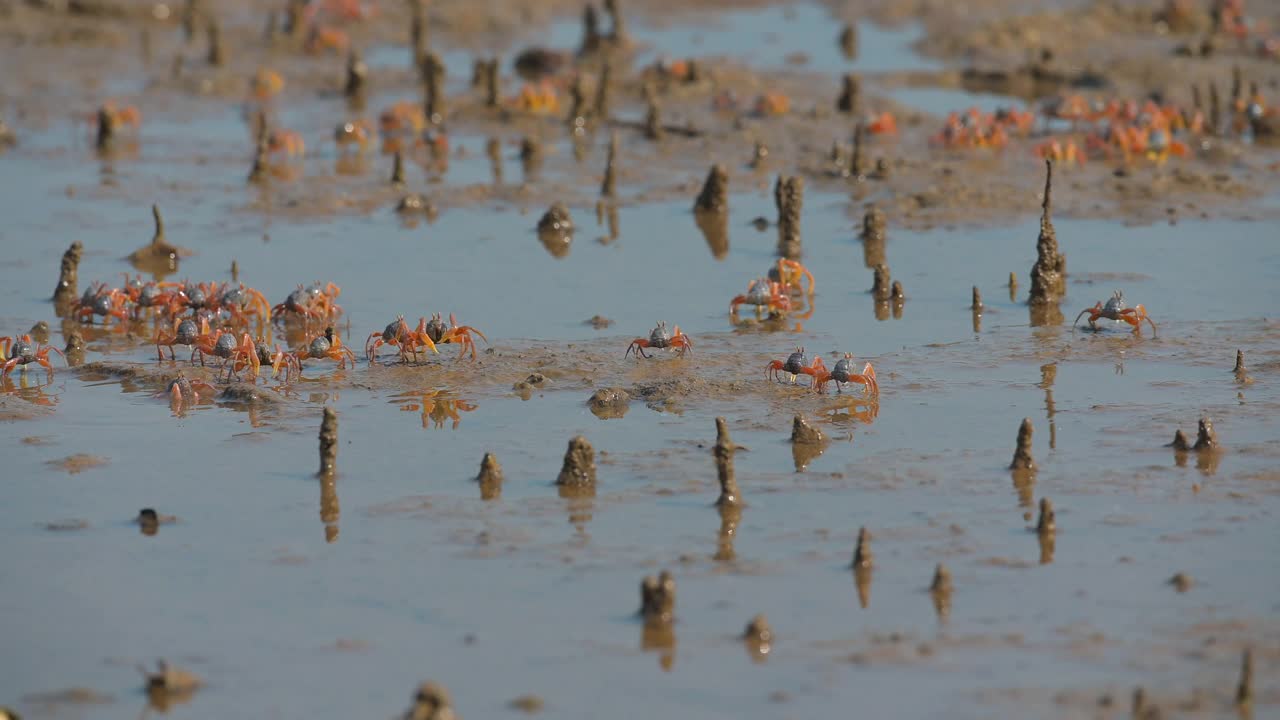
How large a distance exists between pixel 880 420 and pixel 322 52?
16.4 m

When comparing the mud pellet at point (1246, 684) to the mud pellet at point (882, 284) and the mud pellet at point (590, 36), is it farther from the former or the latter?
the mud pellet at point (590, 36)

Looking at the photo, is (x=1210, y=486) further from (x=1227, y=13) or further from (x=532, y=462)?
(x=1227, y=13)

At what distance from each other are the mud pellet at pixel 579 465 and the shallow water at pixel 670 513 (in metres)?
0.14

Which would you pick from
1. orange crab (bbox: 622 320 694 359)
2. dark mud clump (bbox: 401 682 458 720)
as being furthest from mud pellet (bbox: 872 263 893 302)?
dark mud clump (bbox: 401 682 458 720)

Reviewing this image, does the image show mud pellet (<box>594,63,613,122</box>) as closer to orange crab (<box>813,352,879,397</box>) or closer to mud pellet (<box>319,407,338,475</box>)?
orange crab (<box>813,352,879,397</box>)

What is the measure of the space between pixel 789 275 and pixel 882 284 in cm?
74

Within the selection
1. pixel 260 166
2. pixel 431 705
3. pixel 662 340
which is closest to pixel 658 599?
pixel 431 705

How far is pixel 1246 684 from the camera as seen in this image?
7.02 meters

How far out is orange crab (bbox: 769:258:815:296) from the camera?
14023mm

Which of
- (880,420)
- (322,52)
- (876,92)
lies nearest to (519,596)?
(880,420)

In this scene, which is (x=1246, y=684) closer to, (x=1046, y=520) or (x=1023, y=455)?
(x=1046, y=520)

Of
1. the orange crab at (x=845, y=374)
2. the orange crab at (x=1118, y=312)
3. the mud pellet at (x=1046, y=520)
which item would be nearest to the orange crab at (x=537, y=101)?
the orange crab at (x=1118, y=312)

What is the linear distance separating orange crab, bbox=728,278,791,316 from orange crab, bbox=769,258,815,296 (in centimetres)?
51

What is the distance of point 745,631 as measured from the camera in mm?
7816
